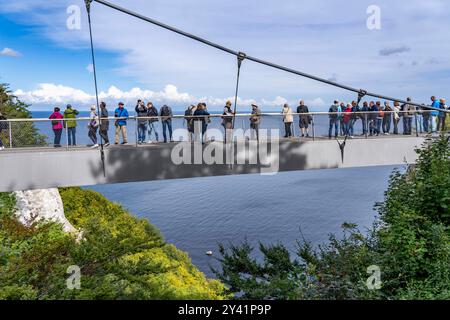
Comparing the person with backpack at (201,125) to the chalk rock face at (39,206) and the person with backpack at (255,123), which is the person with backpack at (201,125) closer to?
the person with backpack at (255,123)

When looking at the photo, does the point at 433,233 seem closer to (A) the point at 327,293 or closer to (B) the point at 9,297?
(A) the point at 327,293

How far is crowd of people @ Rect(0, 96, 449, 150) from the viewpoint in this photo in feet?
50.4

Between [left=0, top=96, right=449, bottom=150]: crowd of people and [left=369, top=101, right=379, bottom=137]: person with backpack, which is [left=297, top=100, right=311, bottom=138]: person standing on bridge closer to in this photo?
[left=0, top=96, right=449, bottom=150]: crowd of people

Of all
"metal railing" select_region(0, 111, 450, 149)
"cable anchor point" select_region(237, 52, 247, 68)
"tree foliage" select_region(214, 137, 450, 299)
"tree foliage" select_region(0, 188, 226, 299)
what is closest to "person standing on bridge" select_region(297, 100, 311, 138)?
"metal railing" select_region(0, 111, 450, 149)

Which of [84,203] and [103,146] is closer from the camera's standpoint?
[103,146]

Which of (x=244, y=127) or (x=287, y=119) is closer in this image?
(x=244, y=127)

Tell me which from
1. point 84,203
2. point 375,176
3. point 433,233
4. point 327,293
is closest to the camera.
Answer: point 327,293

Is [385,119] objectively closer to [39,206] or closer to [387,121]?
[387,121]

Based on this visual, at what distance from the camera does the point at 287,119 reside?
1731 centimetres

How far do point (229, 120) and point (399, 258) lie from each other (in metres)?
6.79

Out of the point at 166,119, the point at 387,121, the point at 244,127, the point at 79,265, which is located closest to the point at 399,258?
the point at 244,127
